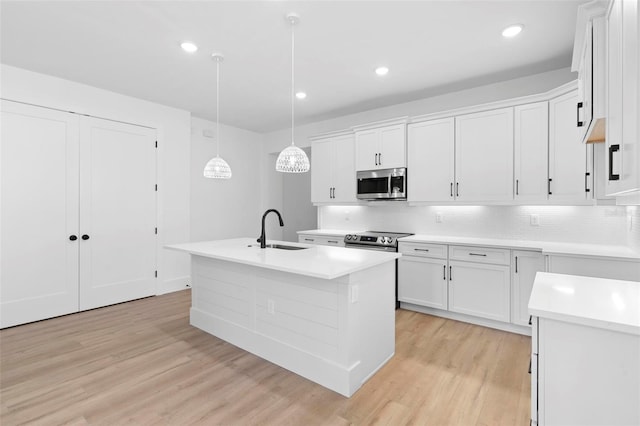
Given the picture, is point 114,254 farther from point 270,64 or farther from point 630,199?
point 630,199

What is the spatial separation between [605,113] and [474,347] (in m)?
2.24

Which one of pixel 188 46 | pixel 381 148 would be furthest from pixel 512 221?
pixel 188 46

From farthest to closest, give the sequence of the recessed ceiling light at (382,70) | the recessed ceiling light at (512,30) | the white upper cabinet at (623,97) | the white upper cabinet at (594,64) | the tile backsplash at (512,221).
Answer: the recessed ceiling light at (382,70)
the tile backsplash at (512,221)
the recessed ceiling light at (512,30)
the white upper cabinet at (594,64)
the white upper cabinet at (623,97)

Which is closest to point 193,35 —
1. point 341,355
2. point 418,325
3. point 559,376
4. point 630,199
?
point 341,355

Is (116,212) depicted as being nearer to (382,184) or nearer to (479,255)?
(382,184)

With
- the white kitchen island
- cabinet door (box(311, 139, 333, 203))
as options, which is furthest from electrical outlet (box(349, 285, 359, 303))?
cabinet door (box(311, 139, 333, 203))

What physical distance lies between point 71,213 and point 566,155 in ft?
18.3

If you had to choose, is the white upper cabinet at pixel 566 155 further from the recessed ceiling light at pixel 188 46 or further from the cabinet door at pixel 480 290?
the recessed ceiling light at pixel 188 46

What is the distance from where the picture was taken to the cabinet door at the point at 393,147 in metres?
4.21

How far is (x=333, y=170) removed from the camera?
500 cm

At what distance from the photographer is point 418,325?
3.49 metres

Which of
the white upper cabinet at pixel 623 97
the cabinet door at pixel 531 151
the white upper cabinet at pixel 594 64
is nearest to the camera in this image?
the white upper cabinet at pixel 623 97

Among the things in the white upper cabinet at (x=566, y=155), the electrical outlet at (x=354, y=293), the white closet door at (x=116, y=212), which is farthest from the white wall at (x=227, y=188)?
the white upper cabinet at (x=566, y=155)

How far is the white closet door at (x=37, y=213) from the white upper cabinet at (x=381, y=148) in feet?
12.2
